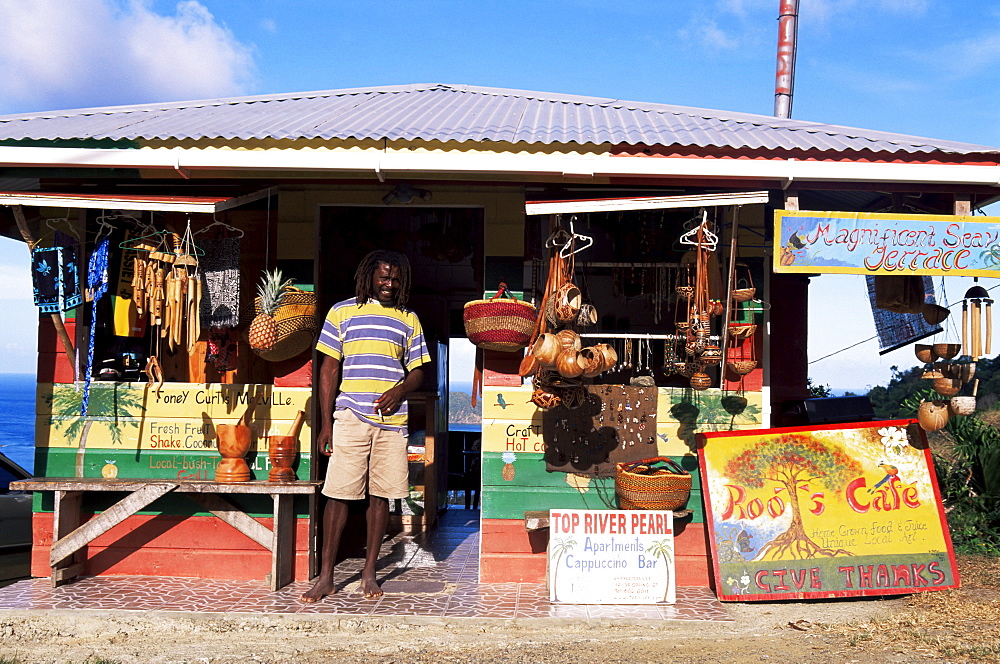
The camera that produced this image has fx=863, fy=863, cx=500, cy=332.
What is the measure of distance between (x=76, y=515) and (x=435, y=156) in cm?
369

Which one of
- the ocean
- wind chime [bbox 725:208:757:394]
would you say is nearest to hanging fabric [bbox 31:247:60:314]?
wind chime [bbox 725:208:757:394]

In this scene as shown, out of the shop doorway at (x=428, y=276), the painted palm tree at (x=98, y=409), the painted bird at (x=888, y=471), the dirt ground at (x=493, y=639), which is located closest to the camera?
the dirt ground at (x=493, y=639)

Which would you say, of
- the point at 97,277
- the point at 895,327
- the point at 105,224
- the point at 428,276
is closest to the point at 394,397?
the point at 97,277

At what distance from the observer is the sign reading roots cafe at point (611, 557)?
5.78 meters

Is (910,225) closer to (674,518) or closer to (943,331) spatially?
(943,331)

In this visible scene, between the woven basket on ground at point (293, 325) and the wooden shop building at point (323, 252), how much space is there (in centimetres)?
4

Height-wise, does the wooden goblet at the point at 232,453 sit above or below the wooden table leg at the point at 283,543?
above

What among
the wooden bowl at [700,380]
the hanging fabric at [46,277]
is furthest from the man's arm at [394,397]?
the hanging fabric at [46,277]

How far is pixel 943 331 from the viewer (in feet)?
20.0

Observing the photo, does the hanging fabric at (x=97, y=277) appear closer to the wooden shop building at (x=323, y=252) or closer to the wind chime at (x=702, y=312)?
the wooden shop building at (x=323, y=252)

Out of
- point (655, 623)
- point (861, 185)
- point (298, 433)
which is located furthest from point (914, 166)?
point (298, 433)

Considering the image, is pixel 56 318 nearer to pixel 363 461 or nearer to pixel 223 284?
pixel 223 284

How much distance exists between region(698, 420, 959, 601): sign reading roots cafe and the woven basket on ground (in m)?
2.91

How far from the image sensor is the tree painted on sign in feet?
19.6
